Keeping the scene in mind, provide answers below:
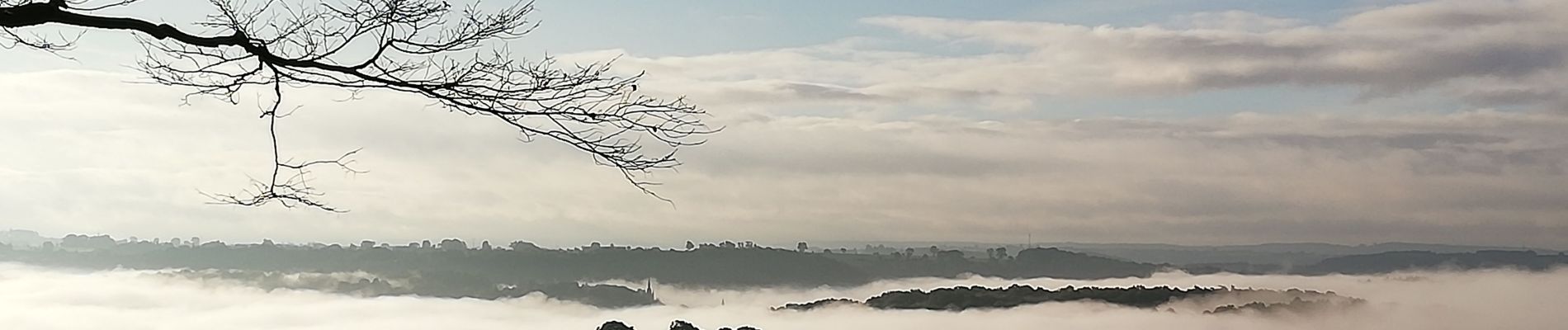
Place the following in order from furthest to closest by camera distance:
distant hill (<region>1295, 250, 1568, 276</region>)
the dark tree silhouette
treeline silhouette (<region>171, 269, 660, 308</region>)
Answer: treeline silhouette (<region>171, 269, 660, 308</region>) < distant hill (<region>1295, 250, 1568, 276</region>) < the dark tree silhouette

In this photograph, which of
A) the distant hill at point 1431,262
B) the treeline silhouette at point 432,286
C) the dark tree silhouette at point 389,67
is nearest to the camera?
the dark tree silhouette at point 389,67

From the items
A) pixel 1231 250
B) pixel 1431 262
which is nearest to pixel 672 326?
pixel 1231 250

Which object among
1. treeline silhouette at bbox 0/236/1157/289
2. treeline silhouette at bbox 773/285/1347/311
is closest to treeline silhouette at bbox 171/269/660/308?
treeline silhouette at bbox 0/236/1157/289

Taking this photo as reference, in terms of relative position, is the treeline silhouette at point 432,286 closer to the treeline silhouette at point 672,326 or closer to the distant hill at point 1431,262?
the treeline silhouette at point 672,326

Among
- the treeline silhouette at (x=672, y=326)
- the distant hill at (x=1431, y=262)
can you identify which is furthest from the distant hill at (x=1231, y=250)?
the treeline silhouette at (x=672, y=326)

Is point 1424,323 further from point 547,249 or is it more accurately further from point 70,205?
point 70,205

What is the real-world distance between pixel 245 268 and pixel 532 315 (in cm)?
85

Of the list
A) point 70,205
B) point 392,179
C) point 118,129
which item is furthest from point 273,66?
point 70,205

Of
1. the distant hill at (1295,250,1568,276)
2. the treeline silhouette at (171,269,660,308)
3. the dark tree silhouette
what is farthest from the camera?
the treeline silhouette at (171,269,660,308)

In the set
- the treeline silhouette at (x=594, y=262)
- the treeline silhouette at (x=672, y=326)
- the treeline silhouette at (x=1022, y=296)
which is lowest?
the treeline silhouette at (x=672, y=326)

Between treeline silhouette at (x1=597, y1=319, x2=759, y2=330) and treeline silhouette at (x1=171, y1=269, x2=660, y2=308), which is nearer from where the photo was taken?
treeline silhouette at (x1=597, y1=319, x2=759, y2=330)

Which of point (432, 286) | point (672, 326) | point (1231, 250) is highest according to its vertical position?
point (1231, 250)

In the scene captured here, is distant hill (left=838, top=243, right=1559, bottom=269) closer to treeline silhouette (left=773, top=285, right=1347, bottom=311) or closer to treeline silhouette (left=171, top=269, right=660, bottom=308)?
treeline silhouette (left=773, top=285, right=1347, bottom=311)

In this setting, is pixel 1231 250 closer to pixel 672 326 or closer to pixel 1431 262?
pixel 1431 262
